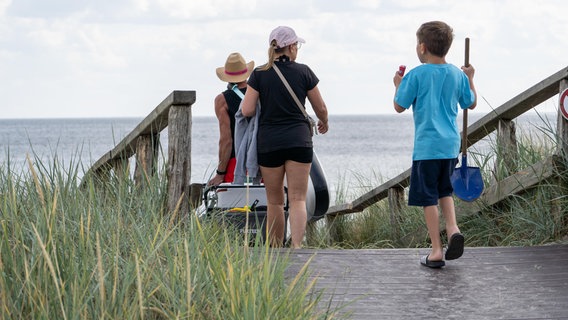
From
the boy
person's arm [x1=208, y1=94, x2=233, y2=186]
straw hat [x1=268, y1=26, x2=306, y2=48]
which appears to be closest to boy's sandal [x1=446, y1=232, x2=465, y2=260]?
the boy

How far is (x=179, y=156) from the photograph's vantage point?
666 cm

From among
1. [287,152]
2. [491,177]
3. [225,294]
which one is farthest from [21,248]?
[491,177]

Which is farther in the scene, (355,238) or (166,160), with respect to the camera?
(355,238)

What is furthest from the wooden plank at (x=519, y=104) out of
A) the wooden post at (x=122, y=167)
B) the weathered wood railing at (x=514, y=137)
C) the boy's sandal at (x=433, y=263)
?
the wooden post at (x=122, y=167)

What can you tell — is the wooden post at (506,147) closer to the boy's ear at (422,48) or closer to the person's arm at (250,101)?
the boy's ear at (422,48)

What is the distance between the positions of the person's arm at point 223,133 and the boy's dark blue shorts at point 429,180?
1.57m

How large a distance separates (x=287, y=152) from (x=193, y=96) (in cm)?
85

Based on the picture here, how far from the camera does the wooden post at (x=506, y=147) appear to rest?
7430 mm

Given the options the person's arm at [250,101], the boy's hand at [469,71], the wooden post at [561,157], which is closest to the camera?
the boy's hand at [469,71]

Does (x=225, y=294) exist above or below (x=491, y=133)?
below

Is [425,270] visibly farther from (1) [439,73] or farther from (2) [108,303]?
(2) [108,303]

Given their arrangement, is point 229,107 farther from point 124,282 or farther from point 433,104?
point 124,282

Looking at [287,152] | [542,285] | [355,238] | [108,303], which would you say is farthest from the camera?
[355,238]

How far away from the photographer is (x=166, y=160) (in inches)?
263
